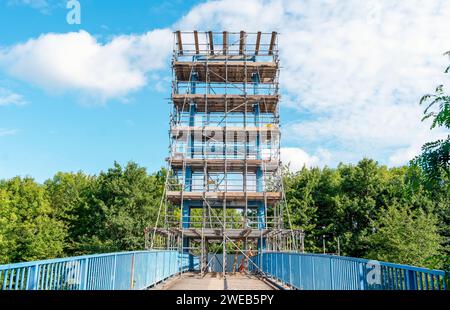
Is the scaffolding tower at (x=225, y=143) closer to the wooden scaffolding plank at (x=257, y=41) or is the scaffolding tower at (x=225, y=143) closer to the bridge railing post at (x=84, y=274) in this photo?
the wooden scaffolding plank at (x=257, y=41)

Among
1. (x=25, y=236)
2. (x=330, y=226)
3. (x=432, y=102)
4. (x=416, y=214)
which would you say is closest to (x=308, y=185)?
(x=330, y=226)

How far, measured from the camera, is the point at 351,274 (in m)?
7.73

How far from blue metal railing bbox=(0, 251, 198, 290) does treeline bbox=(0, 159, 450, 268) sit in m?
26.5

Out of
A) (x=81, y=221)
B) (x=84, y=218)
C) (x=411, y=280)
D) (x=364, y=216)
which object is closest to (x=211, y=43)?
(x=364, y=216)

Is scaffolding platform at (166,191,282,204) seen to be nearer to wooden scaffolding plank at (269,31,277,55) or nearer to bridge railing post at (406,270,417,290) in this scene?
wooden scaffolding plank at (269,31,277,55)

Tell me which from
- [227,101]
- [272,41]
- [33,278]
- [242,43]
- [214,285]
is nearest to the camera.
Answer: [33,278]

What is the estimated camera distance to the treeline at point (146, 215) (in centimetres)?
3797

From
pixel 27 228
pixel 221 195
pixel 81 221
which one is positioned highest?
pixel 81 221

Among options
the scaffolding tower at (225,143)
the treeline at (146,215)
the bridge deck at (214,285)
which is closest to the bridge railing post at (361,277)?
the bridge deck at (214,285)

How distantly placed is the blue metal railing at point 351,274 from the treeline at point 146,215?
80.3 ft

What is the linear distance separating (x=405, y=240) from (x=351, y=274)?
2790 cm

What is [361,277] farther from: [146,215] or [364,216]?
[146,215]
